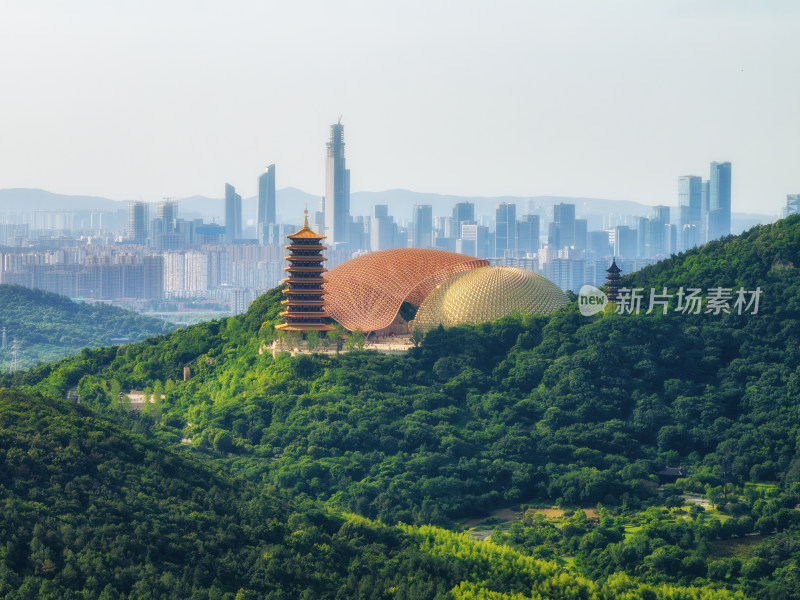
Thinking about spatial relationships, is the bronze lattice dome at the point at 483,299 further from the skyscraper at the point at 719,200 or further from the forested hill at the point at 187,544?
the skyscraper at the point at 719,200

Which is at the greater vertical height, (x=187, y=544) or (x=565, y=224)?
(x=565, y=224)

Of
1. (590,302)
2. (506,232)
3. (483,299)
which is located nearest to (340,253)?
(506,232)

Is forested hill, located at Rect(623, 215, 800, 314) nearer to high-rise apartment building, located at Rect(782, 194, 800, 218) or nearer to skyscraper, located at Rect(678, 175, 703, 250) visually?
high-rise apartment building, located at Rect(782, 194, 800, 218)

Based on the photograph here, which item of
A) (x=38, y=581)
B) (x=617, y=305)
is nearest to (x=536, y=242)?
(x=617, y=305)

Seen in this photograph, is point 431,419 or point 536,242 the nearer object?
point 431,419

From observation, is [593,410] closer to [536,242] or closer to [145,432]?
[145,432]

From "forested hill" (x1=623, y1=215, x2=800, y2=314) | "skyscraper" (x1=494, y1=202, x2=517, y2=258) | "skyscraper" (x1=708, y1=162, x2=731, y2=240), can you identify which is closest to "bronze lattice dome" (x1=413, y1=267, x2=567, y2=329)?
"forested hill" (x1=623, y1=215, x2=800, y2=314)

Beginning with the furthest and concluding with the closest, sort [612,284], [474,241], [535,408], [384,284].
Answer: [474,241] → [612,284] → [384,284] → [535,408]

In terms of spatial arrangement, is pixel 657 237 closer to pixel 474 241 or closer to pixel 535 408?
pixel 474 241
